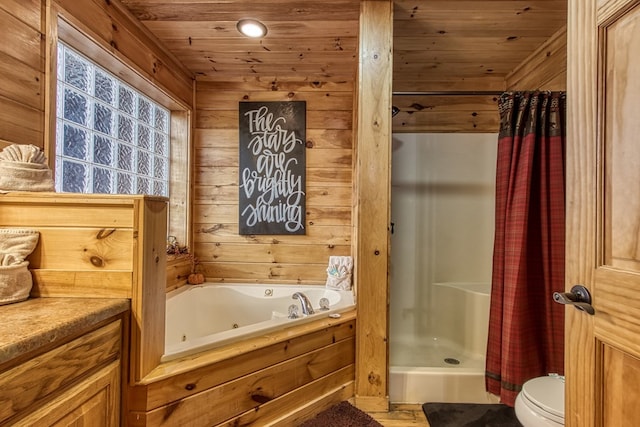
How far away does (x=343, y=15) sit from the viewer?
1.77 metres

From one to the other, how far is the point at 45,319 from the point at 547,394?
5.82ft

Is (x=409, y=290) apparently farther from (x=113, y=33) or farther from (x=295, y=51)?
(x=113, y=33)

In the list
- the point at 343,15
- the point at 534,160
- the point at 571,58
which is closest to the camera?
the point at 571,58

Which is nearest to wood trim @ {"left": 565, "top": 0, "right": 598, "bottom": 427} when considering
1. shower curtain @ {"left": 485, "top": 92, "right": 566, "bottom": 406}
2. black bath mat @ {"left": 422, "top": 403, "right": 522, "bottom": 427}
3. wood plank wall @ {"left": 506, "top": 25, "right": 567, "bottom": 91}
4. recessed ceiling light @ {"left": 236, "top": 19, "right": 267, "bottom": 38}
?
shower curtain @ {"left": 485, "top": 92, "right": 566, "bottom": 406}

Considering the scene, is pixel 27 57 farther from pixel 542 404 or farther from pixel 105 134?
pixel 542 404

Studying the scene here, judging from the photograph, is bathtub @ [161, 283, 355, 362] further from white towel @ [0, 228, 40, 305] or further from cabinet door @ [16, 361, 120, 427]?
white towel @ [0, 228, 40, 305]

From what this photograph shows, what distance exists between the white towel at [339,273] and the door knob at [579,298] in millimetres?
1571

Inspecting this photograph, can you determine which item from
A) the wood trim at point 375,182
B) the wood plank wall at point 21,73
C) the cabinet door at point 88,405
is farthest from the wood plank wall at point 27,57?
the wood trim at point 375,182

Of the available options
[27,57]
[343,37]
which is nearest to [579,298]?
[343,37]

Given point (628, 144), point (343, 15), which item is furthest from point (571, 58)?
point (343, 15)

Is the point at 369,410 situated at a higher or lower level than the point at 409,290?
lower

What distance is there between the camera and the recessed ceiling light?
1.82 m

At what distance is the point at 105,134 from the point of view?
182cm

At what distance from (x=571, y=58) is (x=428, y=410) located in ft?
5.64
